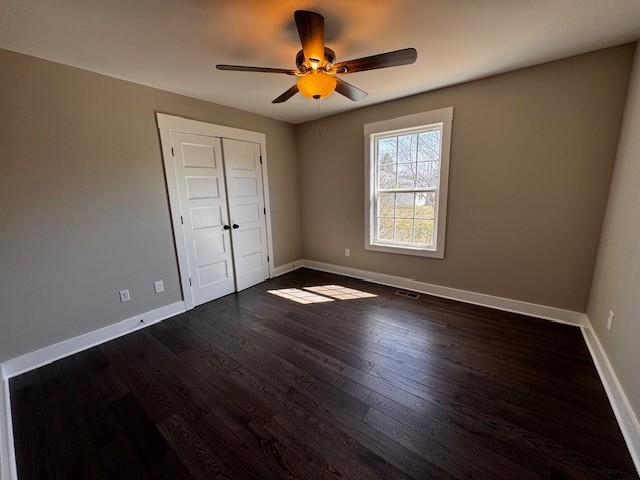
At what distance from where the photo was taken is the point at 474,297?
2.92 m

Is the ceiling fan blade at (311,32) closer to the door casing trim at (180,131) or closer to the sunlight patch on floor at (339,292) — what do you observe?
the door casing trim at (180,131)

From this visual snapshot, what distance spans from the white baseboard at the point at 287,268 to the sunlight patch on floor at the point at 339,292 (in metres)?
0.76

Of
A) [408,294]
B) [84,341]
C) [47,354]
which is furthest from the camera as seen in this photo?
[408,294]

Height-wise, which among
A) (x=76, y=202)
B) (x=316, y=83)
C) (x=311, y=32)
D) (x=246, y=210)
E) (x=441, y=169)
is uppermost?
(x=311, y=32)

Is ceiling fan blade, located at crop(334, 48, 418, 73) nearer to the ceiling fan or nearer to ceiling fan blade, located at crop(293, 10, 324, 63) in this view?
the ceiling fan

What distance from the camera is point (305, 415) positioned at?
61.1 inches

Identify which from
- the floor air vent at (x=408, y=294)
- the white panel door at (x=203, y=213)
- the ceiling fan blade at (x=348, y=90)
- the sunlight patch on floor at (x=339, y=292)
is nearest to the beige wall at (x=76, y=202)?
the white panel door at (x=203, y=213)

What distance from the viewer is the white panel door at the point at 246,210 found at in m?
3.33

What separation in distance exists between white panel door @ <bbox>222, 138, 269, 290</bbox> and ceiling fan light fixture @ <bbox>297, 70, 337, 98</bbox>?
6.30 ft

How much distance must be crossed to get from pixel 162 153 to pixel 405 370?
121 inches

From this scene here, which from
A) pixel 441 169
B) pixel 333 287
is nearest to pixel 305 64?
pixel 441 169

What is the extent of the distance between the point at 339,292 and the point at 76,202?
284 centimetres

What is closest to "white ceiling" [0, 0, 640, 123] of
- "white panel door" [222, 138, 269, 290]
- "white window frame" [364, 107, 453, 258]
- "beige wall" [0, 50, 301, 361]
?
"beige wall" [0, 50, 301, 361]

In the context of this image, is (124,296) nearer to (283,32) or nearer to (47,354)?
(47,354)
